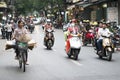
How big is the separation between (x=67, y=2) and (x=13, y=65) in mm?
57926

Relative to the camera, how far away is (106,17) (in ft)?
141

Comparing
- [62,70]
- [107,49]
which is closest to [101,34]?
[107,49]

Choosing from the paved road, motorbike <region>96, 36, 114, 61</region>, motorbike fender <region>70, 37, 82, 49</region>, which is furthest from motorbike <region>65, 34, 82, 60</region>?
motorbike <region>96, 36, 114, 61</region>

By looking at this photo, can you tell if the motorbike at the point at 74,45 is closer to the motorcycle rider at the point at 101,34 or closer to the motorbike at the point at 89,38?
the motorcycle rider at the point at 101,34

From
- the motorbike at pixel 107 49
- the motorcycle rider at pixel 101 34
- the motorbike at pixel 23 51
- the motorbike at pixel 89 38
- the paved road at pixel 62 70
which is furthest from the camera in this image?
the motorbike at pixel 89 38

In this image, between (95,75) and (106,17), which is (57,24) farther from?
(95,75)

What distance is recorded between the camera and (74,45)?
58.6 ft

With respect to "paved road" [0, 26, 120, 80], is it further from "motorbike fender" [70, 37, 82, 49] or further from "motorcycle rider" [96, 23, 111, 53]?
"motorcycle rider" [96, 23, 111, 53]

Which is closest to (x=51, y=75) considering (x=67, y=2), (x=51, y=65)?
(x=51, y=65)

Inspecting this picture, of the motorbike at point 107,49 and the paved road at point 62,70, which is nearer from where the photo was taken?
the paved road at point 62,70

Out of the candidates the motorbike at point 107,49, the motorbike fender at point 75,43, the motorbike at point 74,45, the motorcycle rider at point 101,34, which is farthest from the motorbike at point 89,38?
the motorbike fender at point 75,43

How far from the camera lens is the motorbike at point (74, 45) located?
17875 mm

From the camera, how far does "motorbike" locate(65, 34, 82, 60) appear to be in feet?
58.6

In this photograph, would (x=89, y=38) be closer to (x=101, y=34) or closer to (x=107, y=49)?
(x=101, y=34)
